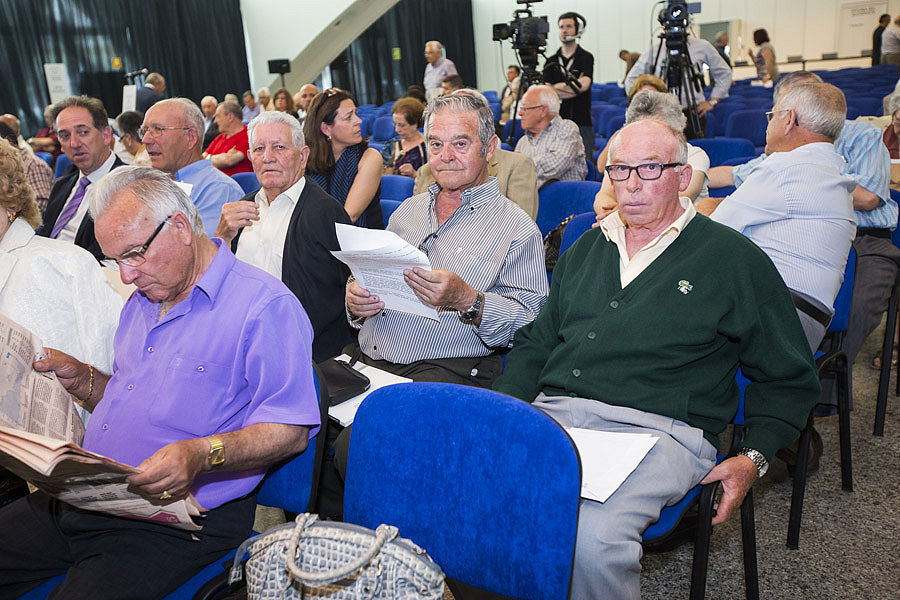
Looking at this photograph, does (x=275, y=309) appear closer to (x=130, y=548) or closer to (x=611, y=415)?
(x=130, y=548)

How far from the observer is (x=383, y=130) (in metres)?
8.24

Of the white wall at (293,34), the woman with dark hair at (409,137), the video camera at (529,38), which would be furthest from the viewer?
the white wall at (293,34)

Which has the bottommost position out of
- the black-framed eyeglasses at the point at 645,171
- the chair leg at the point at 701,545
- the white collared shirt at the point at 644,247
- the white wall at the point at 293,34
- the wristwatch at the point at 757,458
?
the chair leg at the point at 701,545

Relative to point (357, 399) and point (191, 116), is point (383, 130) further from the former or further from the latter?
point (357, 399)

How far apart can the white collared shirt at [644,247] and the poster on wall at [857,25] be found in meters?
15.7

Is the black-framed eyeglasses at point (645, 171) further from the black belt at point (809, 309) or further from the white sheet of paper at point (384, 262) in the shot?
the black belt at point (809, 309)

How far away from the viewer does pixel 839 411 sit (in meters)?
2.52

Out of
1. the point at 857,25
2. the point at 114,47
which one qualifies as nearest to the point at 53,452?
the point at 114,47

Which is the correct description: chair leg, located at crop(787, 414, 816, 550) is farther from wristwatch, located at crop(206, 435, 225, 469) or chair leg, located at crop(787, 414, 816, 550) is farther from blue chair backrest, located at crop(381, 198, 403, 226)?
blue chair backrest, located at crop(381, 198, 403, 226)

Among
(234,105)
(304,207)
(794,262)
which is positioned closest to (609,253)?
(794,262)

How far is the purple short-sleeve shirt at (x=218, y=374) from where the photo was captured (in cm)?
152

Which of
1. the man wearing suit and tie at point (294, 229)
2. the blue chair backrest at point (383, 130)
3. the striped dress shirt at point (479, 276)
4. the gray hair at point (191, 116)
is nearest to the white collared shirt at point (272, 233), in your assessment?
the man wearing suit and tie at point (294, 229)

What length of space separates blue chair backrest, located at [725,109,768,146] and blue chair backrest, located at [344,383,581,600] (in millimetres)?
5852

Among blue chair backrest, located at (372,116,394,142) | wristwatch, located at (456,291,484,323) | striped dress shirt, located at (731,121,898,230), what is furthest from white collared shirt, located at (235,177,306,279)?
blue chair backrest, located at (372,116,394,142)
